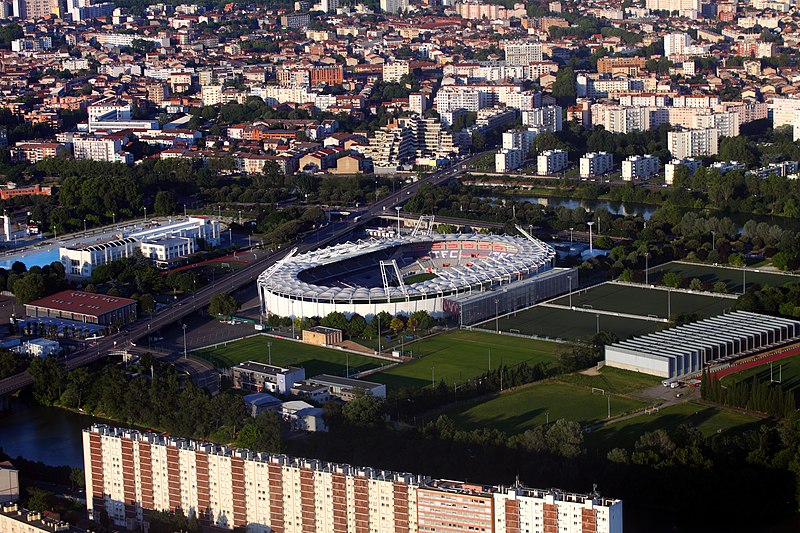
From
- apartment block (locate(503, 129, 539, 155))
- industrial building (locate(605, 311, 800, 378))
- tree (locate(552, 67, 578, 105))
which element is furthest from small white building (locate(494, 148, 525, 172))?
industrial building (locate(605, 311, 800, 378))

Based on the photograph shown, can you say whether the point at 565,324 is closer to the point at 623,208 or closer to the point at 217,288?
the point at 217,288

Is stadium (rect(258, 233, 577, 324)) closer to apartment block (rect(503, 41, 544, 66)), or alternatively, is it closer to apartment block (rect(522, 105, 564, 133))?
apartment block (rect(522, 105, 564, 133))

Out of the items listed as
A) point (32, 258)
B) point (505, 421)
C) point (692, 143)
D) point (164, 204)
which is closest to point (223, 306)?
point (32, 258)

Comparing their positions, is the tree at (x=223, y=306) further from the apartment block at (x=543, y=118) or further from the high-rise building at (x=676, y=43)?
the high-rise building at (x=676, y=43)

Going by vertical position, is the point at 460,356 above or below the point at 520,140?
below

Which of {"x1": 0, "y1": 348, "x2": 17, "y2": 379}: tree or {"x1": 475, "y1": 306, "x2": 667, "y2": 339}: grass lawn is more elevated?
{"x1": 0, "y1": 348, "x2": 17, "y2": 379}: tree
